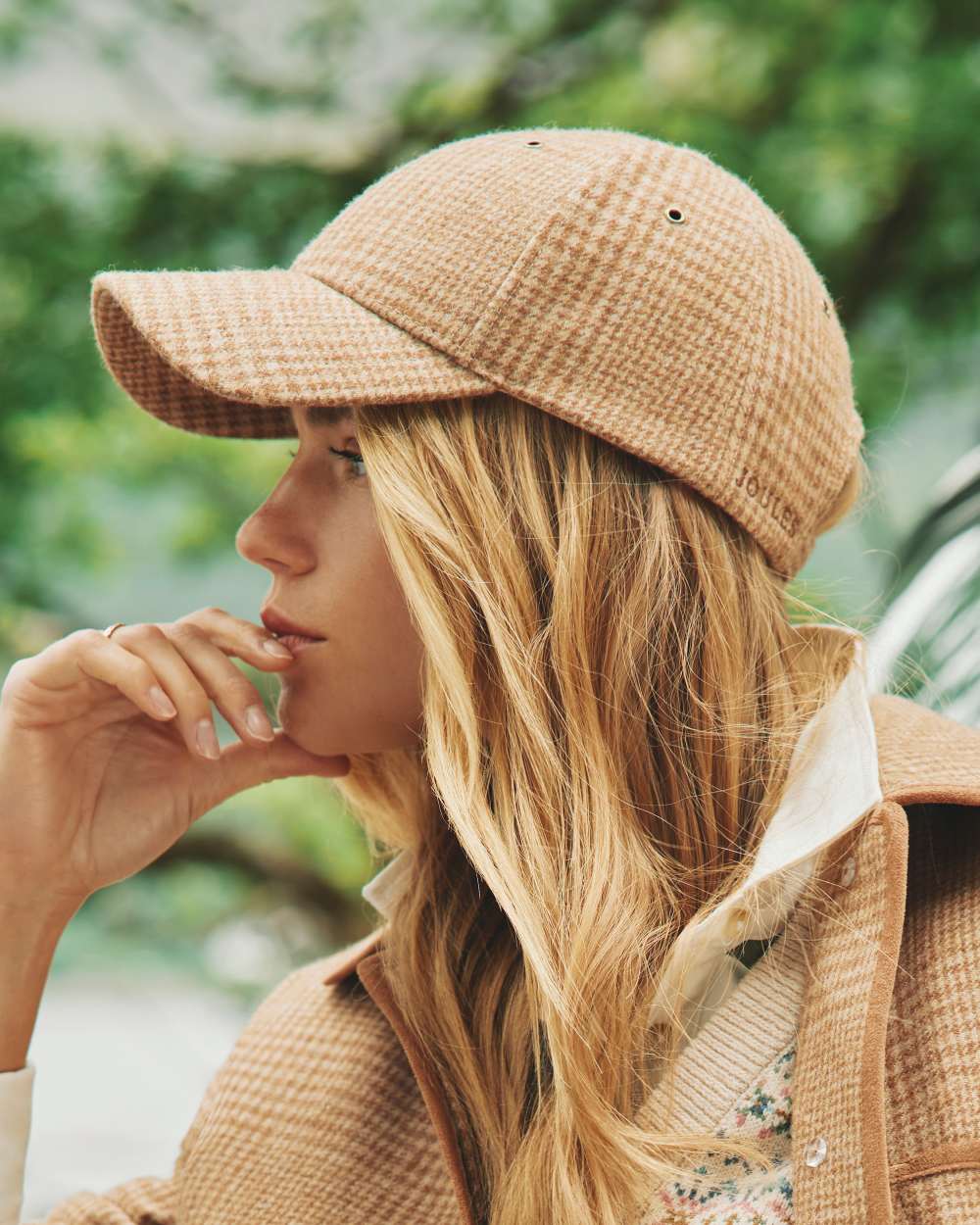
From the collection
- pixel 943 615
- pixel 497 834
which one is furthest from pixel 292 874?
pixel 497 834

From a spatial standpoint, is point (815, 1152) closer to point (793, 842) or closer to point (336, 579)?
point (793, 842)

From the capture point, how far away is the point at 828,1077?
2.73ft

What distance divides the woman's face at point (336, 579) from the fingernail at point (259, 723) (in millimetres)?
67

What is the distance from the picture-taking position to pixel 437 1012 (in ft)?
3.62

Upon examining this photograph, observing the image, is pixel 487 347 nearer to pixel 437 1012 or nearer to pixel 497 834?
pixel 497 834

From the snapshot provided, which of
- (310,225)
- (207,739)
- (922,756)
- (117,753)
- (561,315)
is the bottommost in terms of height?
(310,225)

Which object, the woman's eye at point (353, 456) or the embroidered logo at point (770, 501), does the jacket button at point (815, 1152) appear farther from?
the woman's eye at point (353, 456)

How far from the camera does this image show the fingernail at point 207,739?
3.66 feet

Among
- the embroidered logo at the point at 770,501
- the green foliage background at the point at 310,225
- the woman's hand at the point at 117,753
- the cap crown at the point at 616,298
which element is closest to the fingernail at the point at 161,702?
the woman's hand at the point at 117,753

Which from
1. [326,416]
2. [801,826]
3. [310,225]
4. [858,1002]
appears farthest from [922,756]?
[310,225]

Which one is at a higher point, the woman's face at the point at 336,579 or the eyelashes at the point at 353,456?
the eyelashes at the point at 353,456

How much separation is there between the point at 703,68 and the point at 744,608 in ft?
8.46

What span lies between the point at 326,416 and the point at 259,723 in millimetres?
284

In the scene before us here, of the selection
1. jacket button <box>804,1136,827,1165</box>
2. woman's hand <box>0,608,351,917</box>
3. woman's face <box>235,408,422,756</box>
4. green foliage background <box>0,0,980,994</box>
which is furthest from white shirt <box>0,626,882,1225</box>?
green foliage background <box>0,0,980,994</box>
